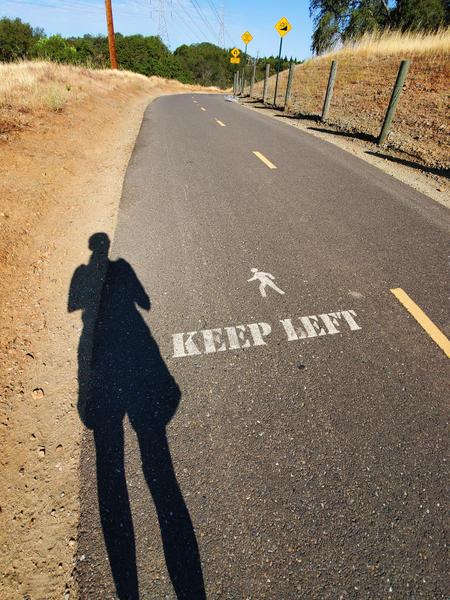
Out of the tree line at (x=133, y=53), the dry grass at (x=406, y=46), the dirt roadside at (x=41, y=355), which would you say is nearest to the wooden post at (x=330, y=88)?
the dry grass at (x=406, y=46)

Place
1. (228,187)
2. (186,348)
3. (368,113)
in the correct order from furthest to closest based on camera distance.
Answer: (368,113), (228,187), (186,348)

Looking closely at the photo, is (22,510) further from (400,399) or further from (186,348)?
(400,399)

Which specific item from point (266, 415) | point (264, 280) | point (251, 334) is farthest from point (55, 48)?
point (266, 415)

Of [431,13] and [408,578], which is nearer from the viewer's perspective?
[408,578]

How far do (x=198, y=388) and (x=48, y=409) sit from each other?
1145mm

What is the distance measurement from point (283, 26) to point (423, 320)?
21.2m

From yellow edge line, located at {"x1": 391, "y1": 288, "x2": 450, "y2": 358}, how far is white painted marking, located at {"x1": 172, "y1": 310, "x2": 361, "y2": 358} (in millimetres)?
645

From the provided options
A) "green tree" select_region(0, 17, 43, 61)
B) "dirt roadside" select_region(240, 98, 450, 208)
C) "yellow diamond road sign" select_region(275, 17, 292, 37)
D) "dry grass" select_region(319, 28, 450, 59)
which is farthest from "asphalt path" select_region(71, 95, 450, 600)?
"green tree" select_region(0, 17, 43, 61)

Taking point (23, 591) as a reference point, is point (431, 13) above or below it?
above

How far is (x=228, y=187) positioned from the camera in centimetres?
684

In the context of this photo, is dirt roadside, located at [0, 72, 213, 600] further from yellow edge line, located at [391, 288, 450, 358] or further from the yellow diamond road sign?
the yellow diamond road sign

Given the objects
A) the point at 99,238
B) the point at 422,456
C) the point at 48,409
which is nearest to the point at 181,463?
the point at 48,409

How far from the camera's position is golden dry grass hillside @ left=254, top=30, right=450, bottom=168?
1050 centimetres

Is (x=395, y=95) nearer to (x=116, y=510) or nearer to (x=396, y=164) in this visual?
(x=396, y=164)
